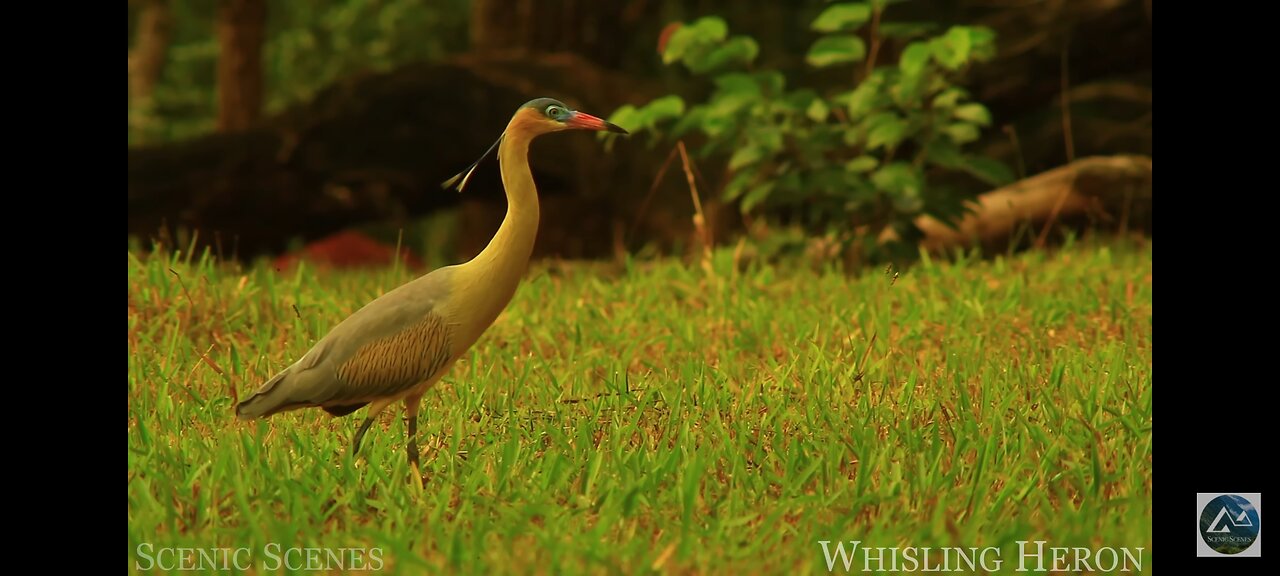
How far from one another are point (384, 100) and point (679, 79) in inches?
182

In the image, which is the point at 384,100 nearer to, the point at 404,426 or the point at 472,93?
the point at 472,93

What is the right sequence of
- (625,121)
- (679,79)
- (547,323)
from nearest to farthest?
(547,323) → (625,121) → (679,79)

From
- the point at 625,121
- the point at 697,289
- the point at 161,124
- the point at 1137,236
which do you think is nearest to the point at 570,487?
the point at 697,289

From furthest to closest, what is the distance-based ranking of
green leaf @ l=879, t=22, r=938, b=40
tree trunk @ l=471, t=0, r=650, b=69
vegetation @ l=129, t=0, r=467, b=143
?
1. vegetation @ l=129, t=0, r=467, b=143
2. tree trunk @ l=471, t=0, r=650, b=69
3. green leaf @ l=879, t=22, r=938, b=40

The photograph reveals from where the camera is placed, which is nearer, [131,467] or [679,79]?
[131,467]

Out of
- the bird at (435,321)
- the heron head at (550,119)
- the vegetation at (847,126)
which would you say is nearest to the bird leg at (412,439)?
the bird at (435,321)

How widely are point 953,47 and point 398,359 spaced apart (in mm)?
3472

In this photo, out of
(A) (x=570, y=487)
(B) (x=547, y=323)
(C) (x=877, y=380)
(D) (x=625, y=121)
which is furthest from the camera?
(D) (x=625, y=121)

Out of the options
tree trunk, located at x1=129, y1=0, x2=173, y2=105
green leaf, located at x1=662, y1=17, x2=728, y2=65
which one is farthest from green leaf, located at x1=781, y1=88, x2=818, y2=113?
tree trunk, located at x1=129, y1=0, x2=173, y2=105

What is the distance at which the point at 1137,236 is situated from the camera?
648cm

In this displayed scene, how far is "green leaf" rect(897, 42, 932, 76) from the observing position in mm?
5551

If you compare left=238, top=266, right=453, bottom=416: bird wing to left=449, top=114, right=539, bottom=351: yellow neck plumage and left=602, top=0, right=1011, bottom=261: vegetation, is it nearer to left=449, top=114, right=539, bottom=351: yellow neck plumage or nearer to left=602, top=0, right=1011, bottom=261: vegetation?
left=449, top=114, right=539, bottom=351: yellow neck plumage
